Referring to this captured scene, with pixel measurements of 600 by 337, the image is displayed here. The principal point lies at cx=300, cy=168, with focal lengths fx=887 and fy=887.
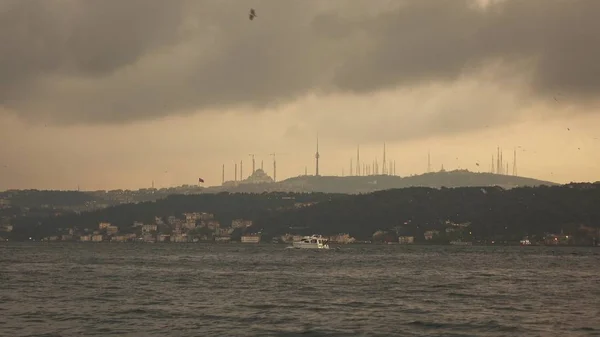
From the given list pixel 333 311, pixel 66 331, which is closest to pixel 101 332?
pixel 66 331

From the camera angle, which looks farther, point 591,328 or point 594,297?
point 594,297

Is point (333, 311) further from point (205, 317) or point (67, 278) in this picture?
point (67, 278)

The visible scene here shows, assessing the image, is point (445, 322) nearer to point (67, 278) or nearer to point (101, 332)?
point (101, 332)

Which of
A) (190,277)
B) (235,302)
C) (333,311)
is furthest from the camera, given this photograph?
(190,277)

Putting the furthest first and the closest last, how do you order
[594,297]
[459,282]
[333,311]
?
[459,282] → [594,297] → [333,311]

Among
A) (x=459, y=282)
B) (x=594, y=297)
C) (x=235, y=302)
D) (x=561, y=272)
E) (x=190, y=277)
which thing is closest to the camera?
(x=235, y=302)

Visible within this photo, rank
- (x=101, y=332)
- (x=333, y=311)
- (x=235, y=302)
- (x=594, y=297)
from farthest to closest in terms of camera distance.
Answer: (x=594, y=297), (x=235, y=302), (x=333, y=311), (x=101, y=332)

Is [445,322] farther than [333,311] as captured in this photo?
No

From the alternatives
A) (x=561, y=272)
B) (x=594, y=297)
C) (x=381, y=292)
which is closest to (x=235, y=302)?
(x=381, y=292)

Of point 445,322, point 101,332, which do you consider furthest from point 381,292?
point 101,332
